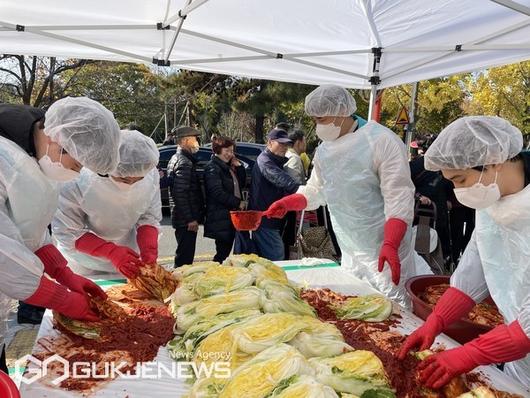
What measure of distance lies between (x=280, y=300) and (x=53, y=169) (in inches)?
47.1

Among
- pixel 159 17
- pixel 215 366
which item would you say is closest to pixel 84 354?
pixel 215 366

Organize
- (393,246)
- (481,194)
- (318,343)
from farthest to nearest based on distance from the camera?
(393,246), (481,194), (318,343)

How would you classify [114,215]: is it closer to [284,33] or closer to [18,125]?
[18,125]

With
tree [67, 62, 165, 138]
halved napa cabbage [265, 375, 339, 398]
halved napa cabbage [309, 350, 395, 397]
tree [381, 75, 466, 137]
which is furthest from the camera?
tree [381, 75, 466, 137]

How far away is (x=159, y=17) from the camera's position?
4004 millimetres

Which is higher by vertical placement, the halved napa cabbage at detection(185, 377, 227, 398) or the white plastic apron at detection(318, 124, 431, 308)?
the white plastic apron at detection(318, 124, 431, 308)

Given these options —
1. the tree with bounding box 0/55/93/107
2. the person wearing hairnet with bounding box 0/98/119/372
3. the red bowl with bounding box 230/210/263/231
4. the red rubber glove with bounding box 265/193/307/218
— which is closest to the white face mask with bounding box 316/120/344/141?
the red rubber glove with bounding box 265/193/307/218

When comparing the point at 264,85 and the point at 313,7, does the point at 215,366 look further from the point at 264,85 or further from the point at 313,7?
the point at 264,85

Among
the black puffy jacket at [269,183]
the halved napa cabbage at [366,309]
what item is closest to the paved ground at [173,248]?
the black puffy jacket at [269,183]

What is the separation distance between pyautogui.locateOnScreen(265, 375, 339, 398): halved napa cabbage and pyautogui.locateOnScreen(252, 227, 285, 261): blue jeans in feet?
11.6

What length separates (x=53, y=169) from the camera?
1.89m

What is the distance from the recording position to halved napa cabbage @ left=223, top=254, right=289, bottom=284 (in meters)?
2.29

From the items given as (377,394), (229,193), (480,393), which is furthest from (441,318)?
(229,193)

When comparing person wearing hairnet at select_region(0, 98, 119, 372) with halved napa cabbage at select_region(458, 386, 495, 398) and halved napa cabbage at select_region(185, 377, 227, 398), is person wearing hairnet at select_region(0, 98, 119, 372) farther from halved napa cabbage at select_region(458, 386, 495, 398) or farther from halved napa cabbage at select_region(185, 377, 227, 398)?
halved napa cabbage at select_region(458, 386, 495, 398)
